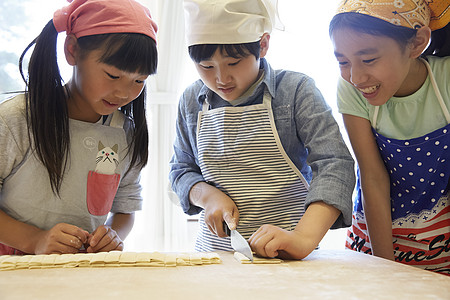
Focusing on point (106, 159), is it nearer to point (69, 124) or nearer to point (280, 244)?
point (69, 124)

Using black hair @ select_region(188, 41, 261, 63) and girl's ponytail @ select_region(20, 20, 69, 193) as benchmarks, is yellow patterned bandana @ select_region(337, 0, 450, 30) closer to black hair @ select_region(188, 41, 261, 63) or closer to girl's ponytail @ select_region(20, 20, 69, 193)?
black hair @ select_region(188, 41, 261, 63)

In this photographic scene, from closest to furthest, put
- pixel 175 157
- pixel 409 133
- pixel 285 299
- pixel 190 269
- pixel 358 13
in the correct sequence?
pixel 285 299 < pixel 190 269 < pixel 358 13 < pixel 409 133 < pixel 175 157

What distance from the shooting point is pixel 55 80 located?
3.54 feet

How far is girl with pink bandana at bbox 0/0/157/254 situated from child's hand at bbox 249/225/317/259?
370mm

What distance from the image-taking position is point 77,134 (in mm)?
1126

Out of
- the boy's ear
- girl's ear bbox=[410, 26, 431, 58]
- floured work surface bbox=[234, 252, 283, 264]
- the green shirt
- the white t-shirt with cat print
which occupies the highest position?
the boy's ear

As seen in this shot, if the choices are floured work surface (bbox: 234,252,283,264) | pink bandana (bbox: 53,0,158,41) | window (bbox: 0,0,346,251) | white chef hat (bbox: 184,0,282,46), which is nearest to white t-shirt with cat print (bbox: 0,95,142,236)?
pink bandana (bbox: 53,0,158,41)

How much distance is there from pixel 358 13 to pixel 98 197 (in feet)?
2.54

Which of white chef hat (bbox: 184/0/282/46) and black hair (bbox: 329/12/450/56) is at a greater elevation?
white chef hat (bbox: 184/0/282/46)

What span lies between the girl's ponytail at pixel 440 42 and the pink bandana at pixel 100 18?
0.72 meters

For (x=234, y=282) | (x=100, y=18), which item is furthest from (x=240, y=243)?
(x=100, y=18)

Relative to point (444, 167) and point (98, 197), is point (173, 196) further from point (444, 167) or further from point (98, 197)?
point (444, 167)

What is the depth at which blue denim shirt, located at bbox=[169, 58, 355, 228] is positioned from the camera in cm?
96

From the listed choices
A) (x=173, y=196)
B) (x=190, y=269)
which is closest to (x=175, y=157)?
(x=173, y=196)
